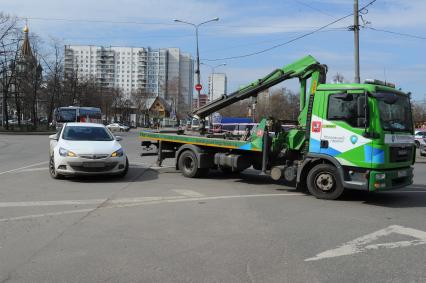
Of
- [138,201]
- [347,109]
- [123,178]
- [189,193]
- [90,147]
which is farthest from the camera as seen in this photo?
[123,178]

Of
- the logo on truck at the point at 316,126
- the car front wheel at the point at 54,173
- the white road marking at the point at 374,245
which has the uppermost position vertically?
the logo on truck at the point at 316,126

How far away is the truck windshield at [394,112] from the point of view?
31.1ft

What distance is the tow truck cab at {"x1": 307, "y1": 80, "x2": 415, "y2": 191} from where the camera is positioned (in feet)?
30.5

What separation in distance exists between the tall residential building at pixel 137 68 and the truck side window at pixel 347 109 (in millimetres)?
65729

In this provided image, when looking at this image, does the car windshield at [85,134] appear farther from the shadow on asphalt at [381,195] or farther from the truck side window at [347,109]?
the truck side window at [347,109]

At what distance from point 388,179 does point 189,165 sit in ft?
19.4

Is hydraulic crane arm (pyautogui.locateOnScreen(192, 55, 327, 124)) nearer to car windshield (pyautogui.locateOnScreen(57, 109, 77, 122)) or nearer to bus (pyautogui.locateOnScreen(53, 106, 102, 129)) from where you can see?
bus (pyautogui.locateOnScreen(53, 106, 102, 129))

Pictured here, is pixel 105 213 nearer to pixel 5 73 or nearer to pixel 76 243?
pixel 76 243

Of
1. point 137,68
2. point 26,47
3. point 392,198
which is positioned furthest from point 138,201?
point 137,68

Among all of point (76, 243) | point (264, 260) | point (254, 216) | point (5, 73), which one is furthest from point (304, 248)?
point (5, 73)

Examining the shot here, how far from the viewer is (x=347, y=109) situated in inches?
380

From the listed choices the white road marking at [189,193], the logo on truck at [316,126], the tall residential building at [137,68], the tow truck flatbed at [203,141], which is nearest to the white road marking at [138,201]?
the white road marking at [189,193]

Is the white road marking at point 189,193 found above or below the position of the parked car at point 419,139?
below

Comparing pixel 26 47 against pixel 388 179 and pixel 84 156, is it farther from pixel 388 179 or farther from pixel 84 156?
pixel 388 179
